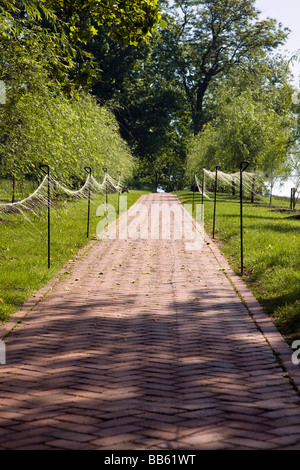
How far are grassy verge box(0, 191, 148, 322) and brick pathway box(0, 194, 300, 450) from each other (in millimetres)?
363

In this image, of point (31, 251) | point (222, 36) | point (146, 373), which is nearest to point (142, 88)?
point (222, 36)

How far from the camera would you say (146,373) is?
4.74m

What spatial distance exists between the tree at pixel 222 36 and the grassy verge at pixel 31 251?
3764 cm

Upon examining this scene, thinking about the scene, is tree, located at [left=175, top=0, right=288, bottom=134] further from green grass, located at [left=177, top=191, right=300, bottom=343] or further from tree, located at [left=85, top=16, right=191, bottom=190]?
green grass, located at [left=177, top=191, right=300, bottom=343]

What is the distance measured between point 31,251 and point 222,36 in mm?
45761

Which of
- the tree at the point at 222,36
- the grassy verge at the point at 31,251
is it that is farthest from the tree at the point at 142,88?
the grassy verge at the point at 31,251

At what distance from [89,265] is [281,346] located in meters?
5.55

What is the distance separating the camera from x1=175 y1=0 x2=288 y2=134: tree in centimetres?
5038

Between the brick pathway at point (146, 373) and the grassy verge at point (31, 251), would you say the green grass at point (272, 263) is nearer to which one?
the brick pathway at point (146, 373)

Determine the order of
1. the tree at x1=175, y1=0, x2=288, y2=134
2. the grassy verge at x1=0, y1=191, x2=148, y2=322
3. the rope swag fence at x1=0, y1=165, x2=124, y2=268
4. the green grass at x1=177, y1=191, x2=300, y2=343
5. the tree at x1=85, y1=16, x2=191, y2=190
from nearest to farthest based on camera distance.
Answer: the green grass at x1=177, y1=191, x2=300, y2=343 < the grassy verge at x1=0, y1=191, x2=148, y2=322 < the rope swag fence at x1=0, y1=165, x2=124, y2=268 < the tree at x1=85, y1=16, x2=191, y2=190 < the tree at x1=175, y1=0, x2=288, y2=134

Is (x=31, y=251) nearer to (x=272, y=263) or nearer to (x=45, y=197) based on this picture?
(x=45, y=197)

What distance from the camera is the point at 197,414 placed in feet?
12.7

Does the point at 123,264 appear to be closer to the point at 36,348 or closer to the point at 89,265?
the point at 89,265

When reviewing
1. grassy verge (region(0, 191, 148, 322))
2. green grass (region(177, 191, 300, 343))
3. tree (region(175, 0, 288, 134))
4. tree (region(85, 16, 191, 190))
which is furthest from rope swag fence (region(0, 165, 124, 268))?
tree (region(175, 0, 288, 134))
